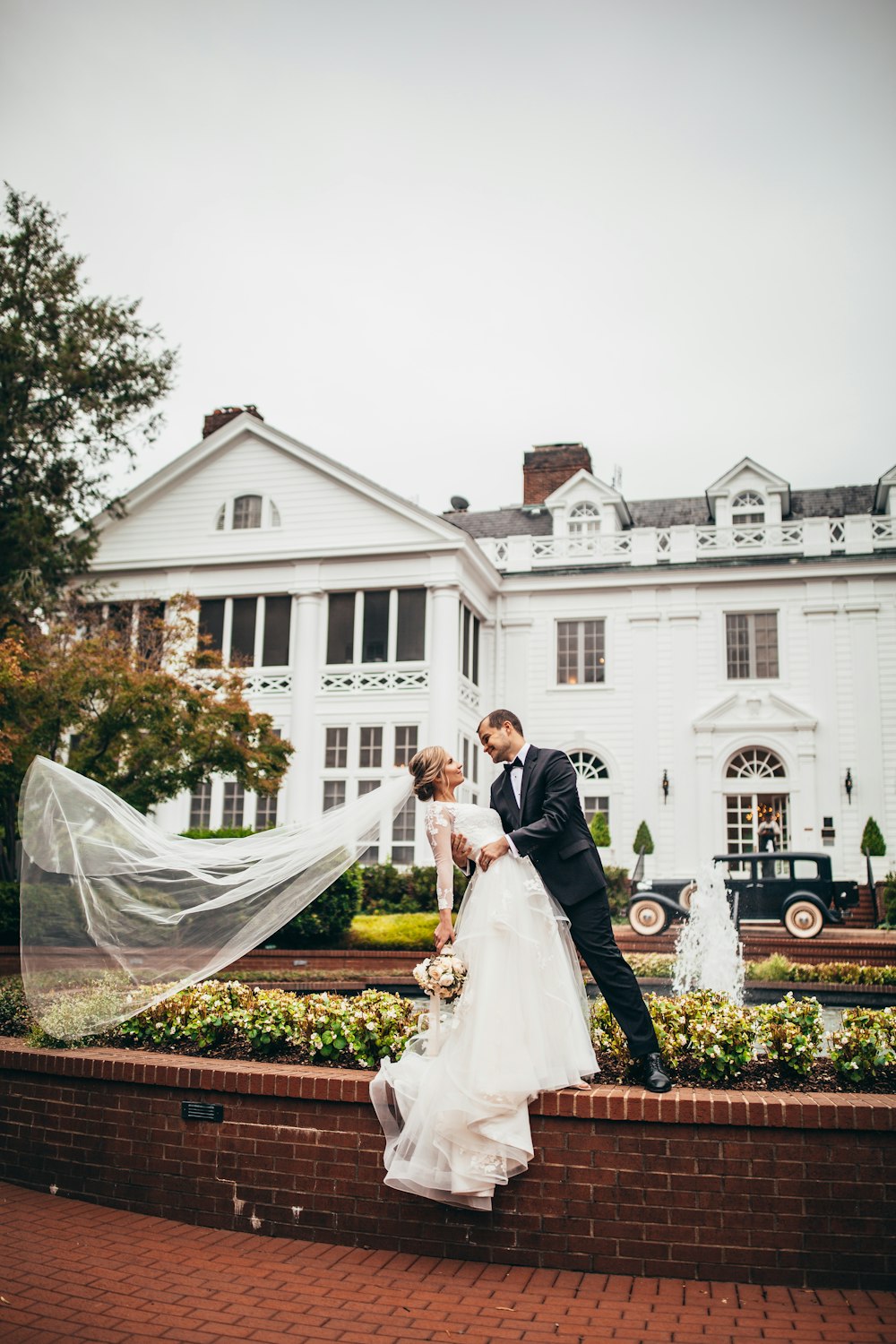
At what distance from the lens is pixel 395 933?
664 inches

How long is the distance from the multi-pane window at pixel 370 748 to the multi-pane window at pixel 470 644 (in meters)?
2.65

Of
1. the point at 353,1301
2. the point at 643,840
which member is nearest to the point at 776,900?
the point at 643,840

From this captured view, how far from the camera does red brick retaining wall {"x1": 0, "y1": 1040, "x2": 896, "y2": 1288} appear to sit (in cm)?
446

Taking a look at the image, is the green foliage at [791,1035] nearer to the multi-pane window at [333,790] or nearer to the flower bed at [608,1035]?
the flower bed at [608,1035]

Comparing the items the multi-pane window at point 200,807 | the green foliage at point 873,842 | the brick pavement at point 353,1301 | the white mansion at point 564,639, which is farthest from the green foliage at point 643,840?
the brick pavement at point 353,1301

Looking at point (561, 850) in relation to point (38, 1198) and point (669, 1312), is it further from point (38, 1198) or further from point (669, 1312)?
point (38, 1198)

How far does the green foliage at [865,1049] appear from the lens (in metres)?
5.03

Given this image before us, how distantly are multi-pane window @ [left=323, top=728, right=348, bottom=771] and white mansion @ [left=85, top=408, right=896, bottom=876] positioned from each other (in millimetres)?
44

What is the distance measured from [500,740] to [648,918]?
555 inches

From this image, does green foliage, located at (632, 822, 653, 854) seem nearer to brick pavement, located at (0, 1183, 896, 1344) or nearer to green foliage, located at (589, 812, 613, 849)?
green foliage, located at (589, 812, 613, 849)

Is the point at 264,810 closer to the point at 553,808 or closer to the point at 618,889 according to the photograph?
the point at 618,889

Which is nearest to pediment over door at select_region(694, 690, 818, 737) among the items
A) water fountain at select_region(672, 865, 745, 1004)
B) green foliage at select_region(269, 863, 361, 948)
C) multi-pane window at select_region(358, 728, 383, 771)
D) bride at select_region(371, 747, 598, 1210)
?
water fountain at select_region(672, 865, 745, 1004)

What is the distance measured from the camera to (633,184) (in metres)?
12.5

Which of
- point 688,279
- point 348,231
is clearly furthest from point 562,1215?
point 688,279
